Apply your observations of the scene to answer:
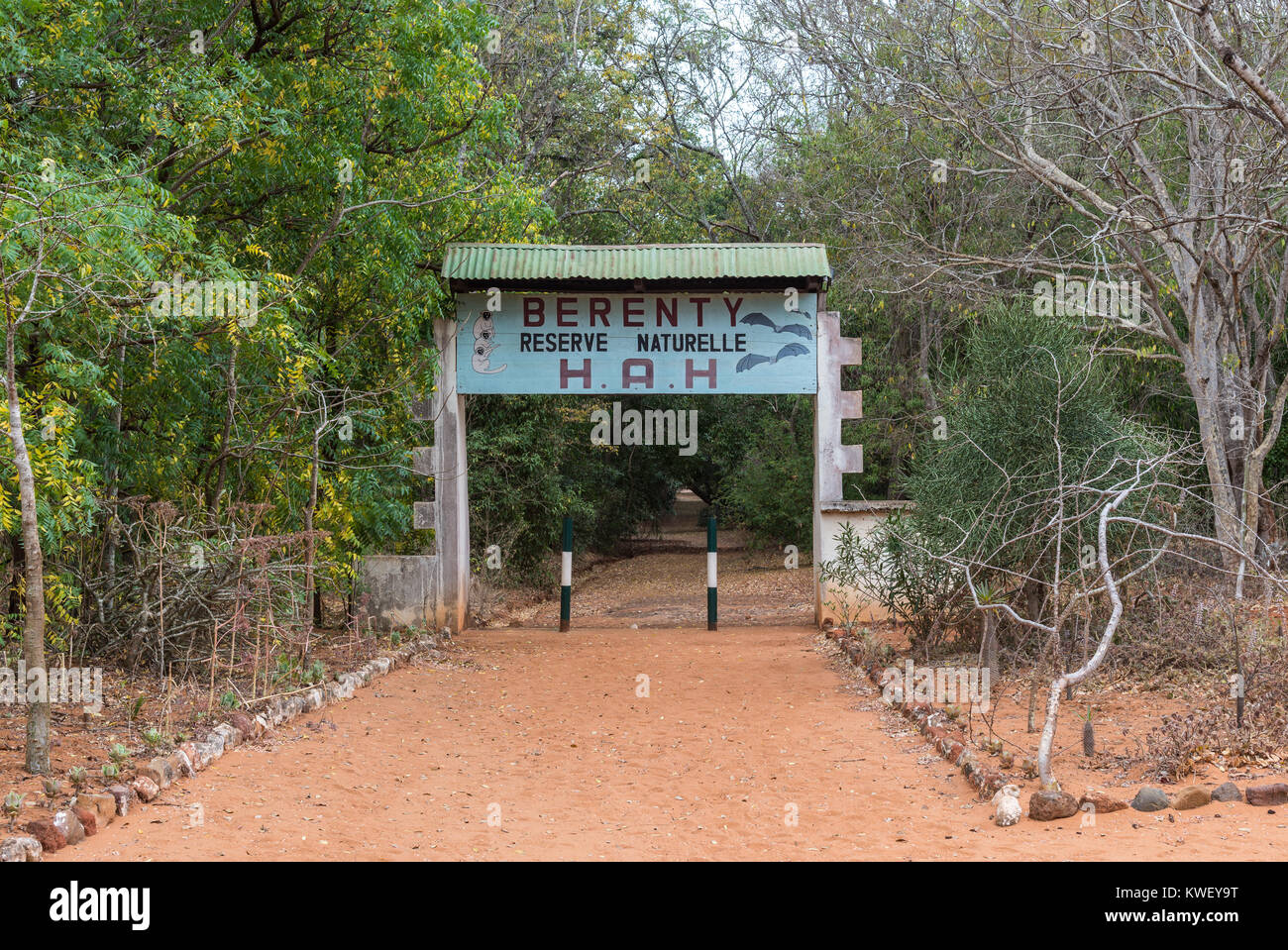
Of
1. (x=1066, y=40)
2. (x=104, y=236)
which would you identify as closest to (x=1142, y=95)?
(x=1066, y=40)

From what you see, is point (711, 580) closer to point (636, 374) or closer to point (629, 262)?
point (636, 374)

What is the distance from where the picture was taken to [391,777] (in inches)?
264

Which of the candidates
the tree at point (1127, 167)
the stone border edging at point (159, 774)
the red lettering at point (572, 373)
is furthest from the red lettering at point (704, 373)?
the stone border edging at point (159, 774)

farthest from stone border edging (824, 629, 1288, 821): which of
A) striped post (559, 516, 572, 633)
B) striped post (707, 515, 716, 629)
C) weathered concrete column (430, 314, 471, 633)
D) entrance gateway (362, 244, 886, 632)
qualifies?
weathered concrete column (430, 314, 471, 633)

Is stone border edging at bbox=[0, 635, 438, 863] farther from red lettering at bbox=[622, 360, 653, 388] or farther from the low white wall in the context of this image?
the low white wall

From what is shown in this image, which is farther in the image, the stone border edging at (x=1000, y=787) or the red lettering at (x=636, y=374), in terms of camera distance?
the red lettering at (x=636, y=374)

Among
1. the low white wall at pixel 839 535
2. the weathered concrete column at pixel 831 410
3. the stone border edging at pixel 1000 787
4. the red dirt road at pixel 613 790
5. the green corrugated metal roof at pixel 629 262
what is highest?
the green corrugated metal roof at pixel 629 262

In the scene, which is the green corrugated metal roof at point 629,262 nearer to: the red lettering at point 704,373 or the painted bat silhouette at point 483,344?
the painted bat silhouette at point 483,344

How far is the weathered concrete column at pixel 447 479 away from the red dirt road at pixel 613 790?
2503 mm

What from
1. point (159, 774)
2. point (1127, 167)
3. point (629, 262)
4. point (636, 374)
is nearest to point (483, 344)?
point (636, 374)

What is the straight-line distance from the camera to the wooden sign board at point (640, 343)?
12695 mm

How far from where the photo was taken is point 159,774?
6000mm

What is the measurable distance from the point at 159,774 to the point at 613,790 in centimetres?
245

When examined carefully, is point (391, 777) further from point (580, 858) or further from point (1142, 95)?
point (1142, 95)
